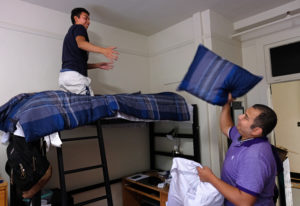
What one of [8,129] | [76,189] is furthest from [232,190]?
[76,189]

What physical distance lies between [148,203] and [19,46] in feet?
8.71

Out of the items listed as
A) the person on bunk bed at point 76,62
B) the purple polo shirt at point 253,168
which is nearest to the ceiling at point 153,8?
the person on bunk bed at point 76,62

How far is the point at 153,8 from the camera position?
278cm

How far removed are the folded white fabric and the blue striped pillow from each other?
1.75 ft

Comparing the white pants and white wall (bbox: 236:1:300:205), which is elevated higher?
white wall (bbox: 236:1:300:205)

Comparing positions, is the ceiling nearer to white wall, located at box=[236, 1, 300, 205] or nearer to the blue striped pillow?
white wall, located at box=[236, 1, 300, 205]

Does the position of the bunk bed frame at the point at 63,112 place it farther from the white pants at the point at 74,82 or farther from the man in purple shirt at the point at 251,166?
the man in purple shirt at the point at 251,166

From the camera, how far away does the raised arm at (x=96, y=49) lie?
6.07 feet

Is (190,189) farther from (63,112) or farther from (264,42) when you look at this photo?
(264,42)

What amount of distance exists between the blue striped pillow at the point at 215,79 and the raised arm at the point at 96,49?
0.67m

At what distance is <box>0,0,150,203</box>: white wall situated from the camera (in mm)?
2344

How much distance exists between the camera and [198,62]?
1589 mm

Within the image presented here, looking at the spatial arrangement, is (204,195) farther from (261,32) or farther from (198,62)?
(261,32)

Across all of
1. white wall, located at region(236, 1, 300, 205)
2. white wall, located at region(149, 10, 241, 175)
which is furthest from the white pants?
white wall, located at region(236, 1, 300, 205)
